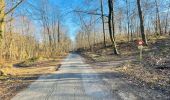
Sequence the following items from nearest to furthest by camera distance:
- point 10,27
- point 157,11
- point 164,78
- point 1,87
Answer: point 164,78 < point 1,87 < point 157,11 < point 10,27

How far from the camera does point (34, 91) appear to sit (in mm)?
11125

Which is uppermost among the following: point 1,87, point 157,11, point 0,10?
point 157,11

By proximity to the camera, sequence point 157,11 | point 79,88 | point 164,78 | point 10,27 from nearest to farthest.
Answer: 1. point 79,88
2. point 164,78
3. point 157,11
4. point 10,27

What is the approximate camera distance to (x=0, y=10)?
637 inches

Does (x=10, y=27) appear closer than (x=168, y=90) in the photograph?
No

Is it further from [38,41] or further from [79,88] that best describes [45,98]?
[38,41]

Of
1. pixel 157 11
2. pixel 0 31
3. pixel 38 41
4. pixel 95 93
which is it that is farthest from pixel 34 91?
pixel 38 41

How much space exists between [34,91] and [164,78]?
5.84 meters

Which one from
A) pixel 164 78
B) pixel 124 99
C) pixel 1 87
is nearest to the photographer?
pixel 124 99

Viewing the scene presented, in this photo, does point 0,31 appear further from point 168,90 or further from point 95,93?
point 168,90

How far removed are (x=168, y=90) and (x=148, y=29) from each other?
186 ft

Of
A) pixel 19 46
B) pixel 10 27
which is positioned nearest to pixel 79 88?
pixel 10 27

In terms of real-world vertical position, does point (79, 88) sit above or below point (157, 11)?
below

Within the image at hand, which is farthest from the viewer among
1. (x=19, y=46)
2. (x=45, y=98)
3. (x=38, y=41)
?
(x=38, y=41)
